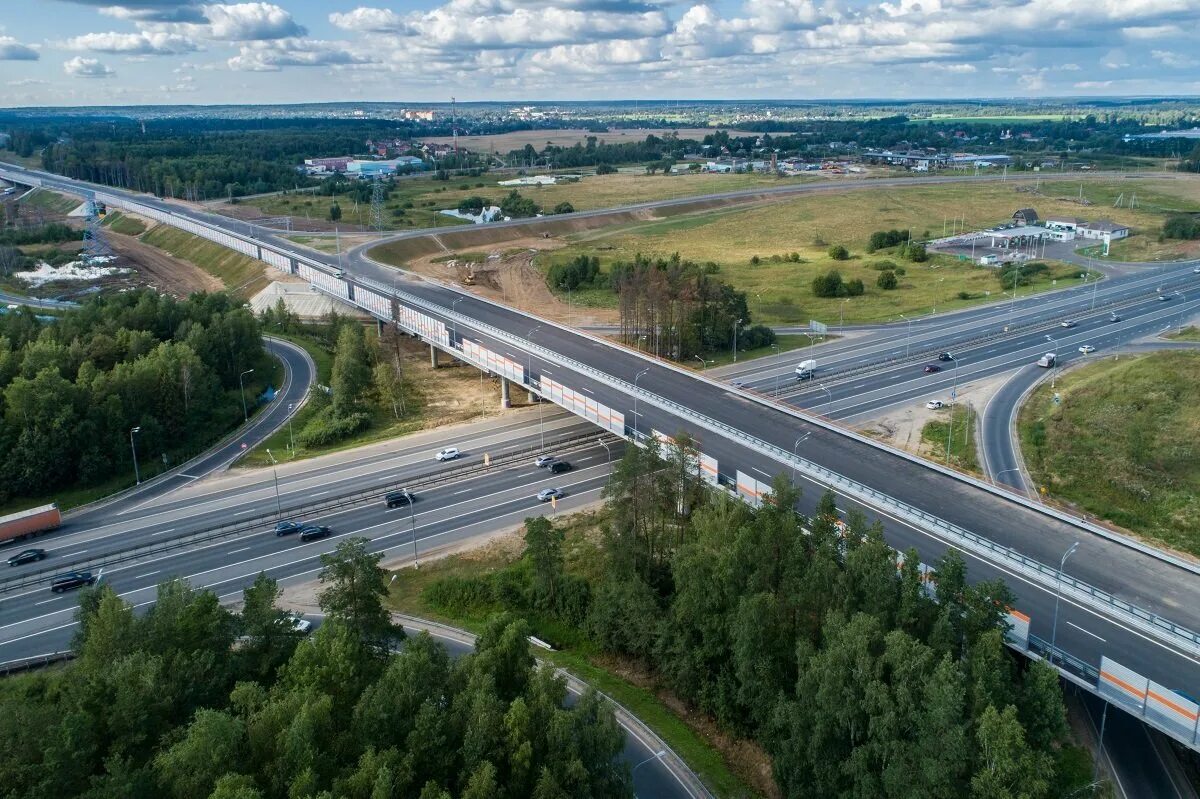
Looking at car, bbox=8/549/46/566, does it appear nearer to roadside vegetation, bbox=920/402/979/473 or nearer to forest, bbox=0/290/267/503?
forest, bbox=0/290/267/503

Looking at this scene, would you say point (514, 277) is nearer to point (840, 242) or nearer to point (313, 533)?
point (840, 242)

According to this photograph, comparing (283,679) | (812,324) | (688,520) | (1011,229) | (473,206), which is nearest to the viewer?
(283,679)

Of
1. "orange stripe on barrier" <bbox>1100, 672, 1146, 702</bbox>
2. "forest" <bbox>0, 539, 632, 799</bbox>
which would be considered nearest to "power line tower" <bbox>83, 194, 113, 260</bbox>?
"forest" <bbox>0, 539, 632, 799</bbox>

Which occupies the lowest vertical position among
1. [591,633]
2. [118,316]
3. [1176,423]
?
[591,633]

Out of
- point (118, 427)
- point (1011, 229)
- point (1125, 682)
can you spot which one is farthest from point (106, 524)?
point (1011, 229)

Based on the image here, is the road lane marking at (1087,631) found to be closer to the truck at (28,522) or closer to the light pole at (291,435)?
the light pole at (291,435)

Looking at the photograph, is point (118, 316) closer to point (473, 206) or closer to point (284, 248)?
point (284, 248)
